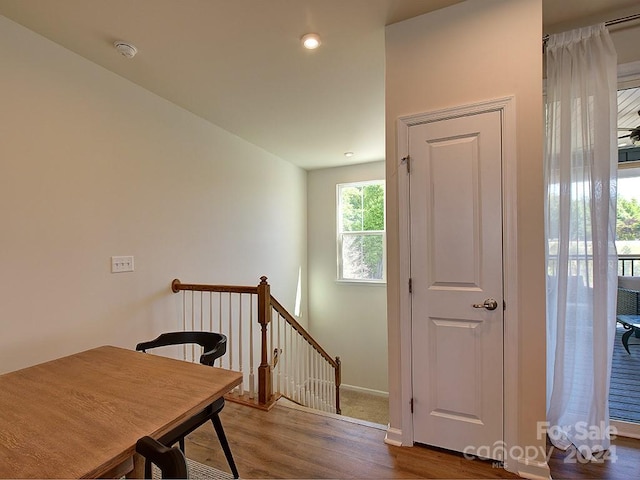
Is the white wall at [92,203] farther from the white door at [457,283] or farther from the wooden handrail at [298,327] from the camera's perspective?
the white door at [457,283]

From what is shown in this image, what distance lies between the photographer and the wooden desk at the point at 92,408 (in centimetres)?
87

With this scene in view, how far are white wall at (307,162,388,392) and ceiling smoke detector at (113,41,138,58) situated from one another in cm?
359

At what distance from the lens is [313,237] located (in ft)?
18.5

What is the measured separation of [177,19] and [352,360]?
194 inches

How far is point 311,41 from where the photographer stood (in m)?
2.12

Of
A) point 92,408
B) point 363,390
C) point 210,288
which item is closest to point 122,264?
point 210,288

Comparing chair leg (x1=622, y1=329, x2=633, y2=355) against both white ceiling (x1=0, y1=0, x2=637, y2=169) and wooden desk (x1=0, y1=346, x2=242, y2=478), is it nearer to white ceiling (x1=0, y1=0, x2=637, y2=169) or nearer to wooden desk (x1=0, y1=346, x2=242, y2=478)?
white ceiling (x1=0, y1=0, x2=637, y2=169)

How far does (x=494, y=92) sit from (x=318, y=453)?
2373mm

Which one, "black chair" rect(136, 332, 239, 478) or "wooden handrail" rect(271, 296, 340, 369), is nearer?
"black chair" rect(136, 332, 239, 478)

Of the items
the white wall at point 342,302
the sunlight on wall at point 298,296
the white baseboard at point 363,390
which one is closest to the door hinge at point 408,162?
the white wall at point 342,302

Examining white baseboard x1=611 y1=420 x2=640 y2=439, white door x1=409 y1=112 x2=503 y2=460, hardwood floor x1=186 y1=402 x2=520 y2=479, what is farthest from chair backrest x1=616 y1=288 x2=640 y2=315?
hardwood floor x1=186 y1=402 x2=520 y2=479

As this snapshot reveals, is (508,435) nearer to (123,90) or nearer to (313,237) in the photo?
(123,90)

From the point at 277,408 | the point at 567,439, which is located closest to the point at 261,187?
the point at 277,408

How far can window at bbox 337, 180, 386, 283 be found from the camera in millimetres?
5254
